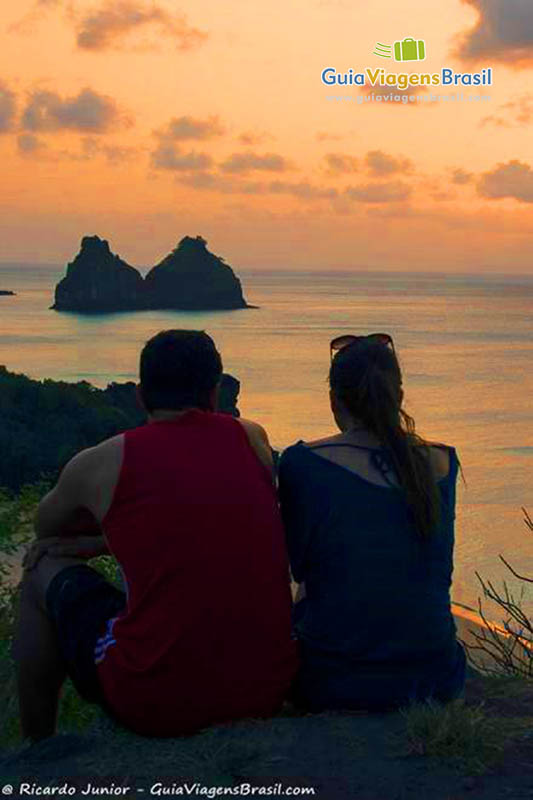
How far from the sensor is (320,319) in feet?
474

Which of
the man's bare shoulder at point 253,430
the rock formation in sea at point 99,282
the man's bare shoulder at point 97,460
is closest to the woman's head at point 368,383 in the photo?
the man's bare shoulder at point 253,430

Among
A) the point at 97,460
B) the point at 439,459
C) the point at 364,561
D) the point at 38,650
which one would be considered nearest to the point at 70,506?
the point at 97,460

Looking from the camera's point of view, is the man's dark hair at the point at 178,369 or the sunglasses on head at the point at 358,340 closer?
the man's dark hair at the point at 178,369

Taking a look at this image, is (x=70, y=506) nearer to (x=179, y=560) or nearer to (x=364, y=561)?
(x=179, y=560)

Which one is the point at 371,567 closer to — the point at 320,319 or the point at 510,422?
the point at 510,422

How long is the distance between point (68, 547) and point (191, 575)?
23.9 inches

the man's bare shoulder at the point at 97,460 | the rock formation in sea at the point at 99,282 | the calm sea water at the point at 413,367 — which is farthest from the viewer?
the rock formation in sea at the point at 99,282

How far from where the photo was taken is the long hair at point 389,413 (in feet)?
12.3

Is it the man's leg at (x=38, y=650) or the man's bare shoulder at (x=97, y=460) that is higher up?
the man's bare shoulder at (x=97, y=460)

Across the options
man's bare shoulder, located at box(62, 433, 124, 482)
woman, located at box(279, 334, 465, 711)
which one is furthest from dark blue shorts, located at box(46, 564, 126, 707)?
→ woman, located at box(279, 334, 465, 711)

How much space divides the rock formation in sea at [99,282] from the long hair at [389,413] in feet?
436

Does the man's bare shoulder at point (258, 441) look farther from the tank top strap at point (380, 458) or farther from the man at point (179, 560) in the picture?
the tank top strap at point (380, 458)

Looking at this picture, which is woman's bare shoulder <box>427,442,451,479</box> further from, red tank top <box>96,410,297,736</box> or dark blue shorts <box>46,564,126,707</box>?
dark blue shorts <box>46,564,126,707</box>

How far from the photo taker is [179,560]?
11.7 ft
